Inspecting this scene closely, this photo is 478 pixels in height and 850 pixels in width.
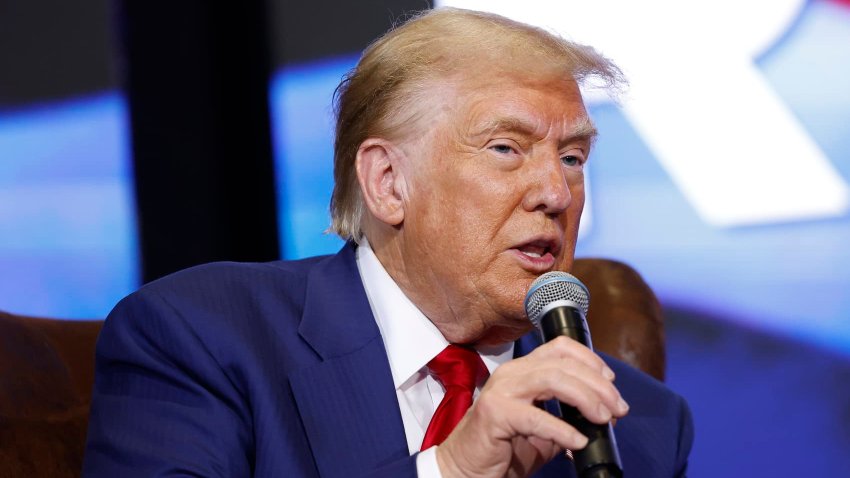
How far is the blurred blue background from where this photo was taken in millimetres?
3115

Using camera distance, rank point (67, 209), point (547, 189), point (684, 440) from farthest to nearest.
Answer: point (67, 209), point (684, 440), point (547, 189)

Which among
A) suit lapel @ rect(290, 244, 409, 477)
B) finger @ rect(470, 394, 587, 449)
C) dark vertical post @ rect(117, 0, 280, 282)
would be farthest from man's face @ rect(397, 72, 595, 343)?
dark vertical post @ rect(117, 0, 280, 282)

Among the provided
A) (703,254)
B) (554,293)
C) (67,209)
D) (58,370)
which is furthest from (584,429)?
(67,209)

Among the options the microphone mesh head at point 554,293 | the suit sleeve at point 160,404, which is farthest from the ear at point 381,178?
the microphone mesh head at point 554,293

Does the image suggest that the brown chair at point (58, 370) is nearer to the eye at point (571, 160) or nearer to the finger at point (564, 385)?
the eye at point (571, 160)

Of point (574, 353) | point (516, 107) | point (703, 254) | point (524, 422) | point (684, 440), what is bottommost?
point (684, 440)

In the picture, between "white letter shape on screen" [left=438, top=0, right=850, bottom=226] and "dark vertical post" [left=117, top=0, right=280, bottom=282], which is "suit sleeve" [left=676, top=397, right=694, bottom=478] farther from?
"dark vertical post" [left=117, top=0, right=280, bottom=282]

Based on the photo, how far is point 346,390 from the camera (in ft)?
5.51

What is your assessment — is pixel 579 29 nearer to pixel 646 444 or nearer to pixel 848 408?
pixel 848 408

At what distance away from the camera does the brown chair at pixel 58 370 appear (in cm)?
173

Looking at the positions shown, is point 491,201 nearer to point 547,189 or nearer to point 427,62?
point 547,189

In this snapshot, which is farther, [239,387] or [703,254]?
[703,254]

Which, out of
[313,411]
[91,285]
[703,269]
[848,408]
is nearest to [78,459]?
[313,411]

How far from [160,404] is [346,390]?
307mm
